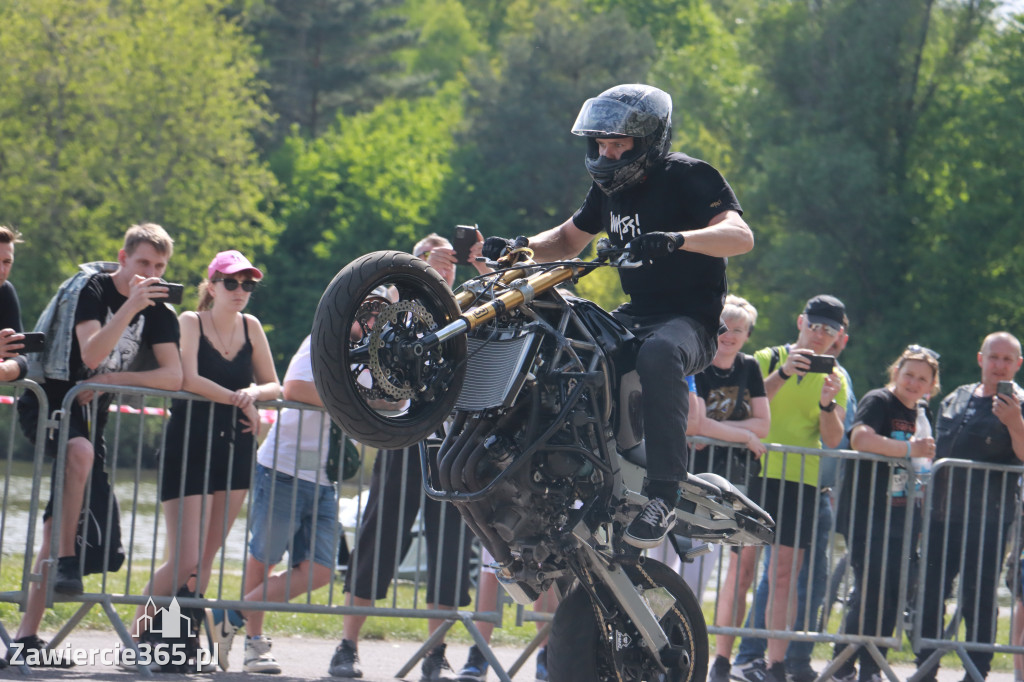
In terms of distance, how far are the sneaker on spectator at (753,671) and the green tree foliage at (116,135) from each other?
102 feet

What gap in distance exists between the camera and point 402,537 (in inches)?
298

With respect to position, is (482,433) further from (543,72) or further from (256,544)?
(543,72)

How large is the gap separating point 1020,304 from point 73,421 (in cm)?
3192

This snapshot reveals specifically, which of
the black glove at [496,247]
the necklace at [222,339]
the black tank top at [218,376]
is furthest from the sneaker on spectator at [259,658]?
the black glove at [496,247]

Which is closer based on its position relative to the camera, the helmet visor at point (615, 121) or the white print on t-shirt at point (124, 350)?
the helmet visor at point (615, 121)

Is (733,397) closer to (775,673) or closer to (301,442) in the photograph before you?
(775,673)

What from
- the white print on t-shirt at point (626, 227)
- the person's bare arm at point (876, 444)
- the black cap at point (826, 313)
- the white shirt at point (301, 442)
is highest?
the white print on t-shirt at point (626, 227)

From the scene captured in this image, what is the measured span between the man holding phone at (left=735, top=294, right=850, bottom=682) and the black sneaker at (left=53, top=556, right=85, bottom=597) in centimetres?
369

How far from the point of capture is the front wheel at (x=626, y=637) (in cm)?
557

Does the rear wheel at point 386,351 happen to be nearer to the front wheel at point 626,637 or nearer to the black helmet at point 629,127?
the black helmet at point 629,127

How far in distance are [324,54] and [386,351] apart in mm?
54535

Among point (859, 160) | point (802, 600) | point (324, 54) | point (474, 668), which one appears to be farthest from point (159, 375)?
point (324, 54)

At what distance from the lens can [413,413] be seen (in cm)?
506

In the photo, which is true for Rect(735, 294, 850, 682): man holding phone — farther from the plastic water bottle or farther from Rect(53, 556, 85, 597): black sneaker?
Rect(53, 556, 85, 597): black sneaker
